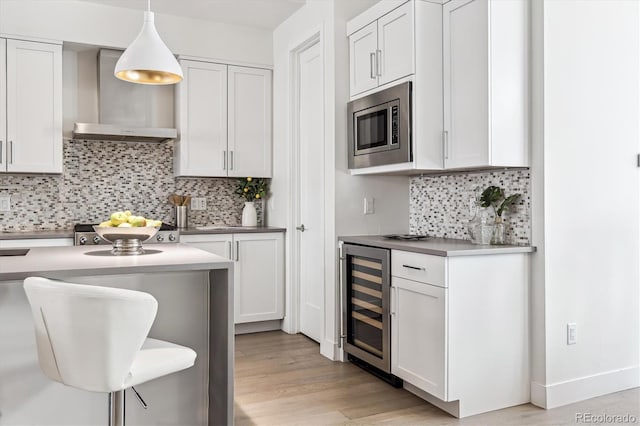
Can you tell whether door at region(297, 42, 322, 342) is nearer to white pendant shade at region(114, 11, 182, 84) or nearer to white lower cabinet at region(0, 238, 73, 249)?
white pendant shade at region(114, 11, 182, 84)

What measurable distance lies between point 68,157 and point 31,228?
64cm

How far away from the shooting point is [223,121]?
15.1ft

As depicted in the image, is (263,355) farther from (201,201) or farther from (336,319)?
(201,201)

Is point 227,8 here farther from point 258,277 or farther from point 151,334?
point 151,334

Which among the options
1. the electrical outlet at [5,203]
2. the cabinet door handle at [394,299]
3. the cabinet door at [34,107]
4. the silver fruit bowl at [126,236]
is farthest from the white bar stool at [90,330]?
the electrical outlet at [5,203]

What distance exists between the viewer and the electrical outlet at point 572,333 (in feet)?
9.48

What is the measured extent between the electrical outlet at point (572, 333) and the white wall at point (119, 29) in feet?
10.7

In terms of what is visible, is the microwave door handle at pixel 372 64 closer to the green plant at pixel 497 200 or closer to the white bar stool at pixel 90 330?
the green plant at pixel 497 200

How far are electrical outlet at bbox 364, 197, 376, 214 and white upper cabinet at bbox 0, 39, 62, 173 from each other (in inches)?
92.3

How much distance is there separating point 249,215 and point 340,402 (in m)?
2.24

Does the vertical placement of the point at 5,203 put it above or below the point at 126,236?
above

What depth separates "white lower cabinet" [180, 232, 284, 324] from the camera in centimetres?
437

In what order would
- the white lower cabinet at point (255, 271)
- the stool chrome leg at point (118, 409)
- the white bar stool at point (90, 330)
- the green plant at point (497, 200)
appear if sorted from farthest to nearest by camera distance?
the white lower cabinet at point (255, 271), the green plant at point (497, 200), the stool chrome leg at point (118, 409), the white bar stool at point (90, 330)

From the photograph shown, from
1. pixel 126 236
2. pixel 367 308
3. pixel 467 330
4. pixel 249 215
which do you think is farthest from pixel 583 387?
pixel 249 215
